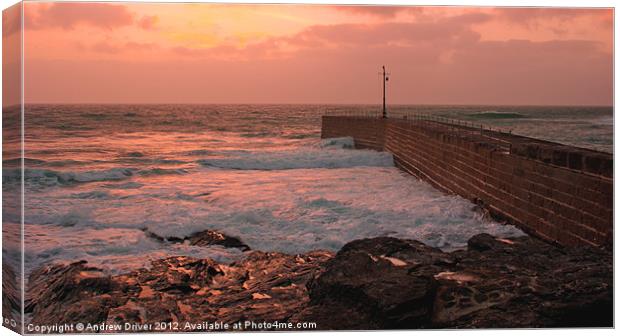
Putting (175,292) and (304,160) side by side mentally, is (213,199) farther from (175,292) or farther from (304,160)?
(304,160)

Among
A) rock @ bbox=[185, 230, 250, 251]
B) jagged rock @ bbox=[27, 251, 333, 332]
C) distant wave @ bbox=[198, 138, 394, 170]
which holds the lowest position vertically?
jagged rock @ bbox=[27, 251, 333, 332]

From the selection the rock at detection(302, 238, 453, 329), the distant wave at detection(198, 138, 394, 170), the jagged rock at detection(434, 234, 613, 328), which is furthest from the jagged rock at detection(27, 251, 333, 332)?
the distant wave at detection(198, 138, 394, 170)

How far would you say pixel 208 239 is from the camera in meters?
10.2

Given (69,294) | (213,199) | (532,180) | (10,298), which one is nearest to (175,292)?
(69,294)

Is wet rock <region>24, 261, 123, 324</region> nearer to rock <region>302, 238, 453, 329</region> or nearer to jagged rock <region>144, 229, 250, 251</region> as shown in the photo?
jagged rock <region>144, 229, 250, 251</region>

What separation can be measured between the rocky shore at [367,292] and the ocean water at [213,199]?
0.78 m

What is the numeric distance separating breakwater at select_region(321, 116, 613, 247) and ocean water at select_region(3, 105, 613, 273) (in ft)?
1.08

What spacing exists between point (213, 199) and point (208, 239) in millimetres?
2802

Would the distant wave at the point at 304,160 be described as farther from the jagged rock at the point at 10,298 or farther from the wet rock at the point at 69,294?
the jagged rock at the point at 10,298

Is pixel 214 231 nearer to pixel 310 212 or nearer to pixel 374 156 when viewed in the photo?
pixel 310 212

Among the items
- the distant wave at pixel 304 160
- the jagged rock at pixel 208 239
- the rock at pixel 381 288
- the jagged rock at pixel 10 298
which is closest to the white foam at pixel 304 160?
the distant wave at pixel 304 160

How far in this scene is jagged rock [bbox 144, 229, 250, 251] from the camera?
9.96 m

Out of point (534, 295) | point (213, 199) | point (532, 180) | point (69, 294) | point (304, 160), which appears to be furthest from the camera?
point (304, 160)

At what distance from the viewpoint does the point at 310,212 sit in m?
11.9
